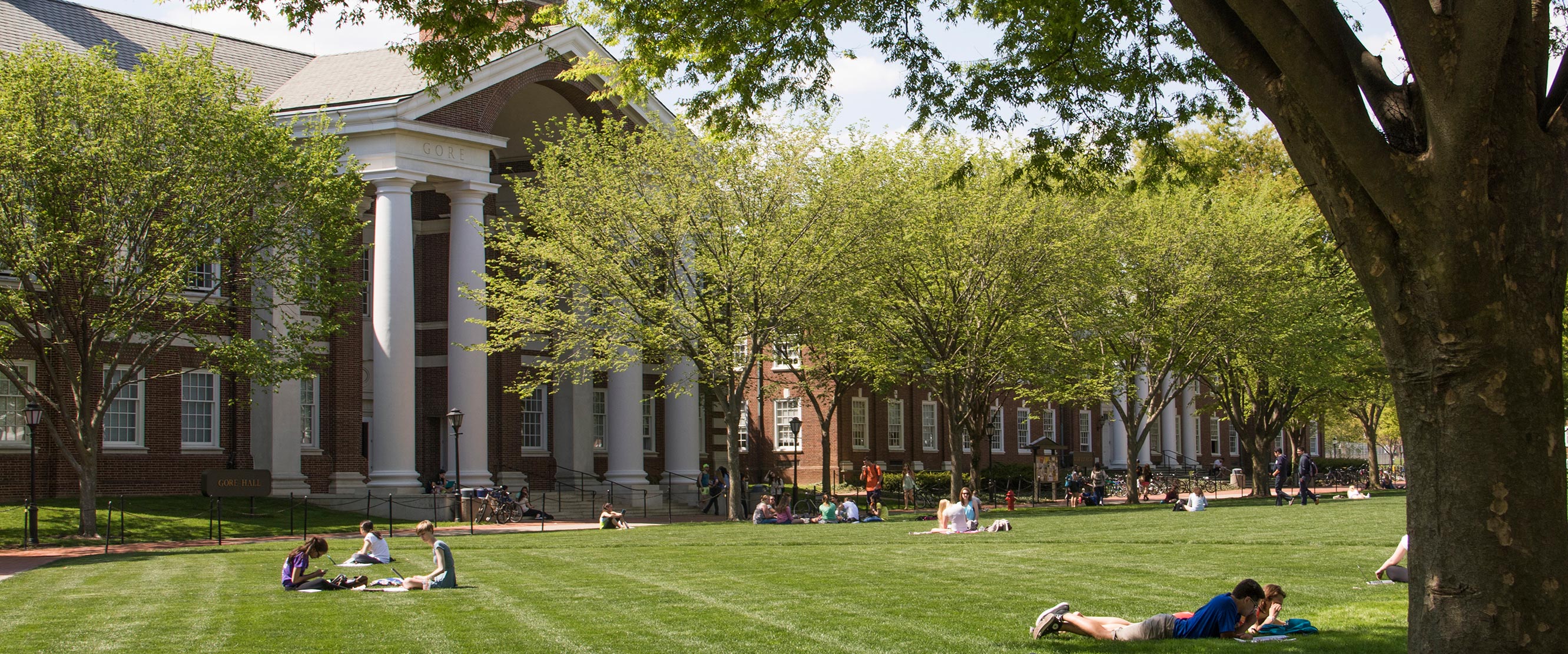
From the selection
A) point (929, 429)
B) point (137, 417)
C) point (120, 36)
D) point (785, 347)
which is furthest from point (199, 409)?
point (929, 429)

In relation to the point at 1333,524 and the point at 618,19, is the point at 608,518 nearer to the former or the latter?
the point at 1333,524

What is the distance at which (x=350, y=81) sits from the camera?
120ft

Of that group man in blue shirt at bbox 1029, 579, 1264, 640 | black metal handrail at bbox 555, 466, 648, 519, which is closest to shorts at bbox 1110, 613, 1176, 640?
man in blue shirt at bbox 1029, 579, 1264, 640

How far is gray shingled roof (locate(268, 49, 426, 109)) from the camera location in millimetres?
34500

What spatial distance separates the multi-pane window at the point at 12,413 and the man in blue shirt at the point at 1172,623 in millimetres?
27456

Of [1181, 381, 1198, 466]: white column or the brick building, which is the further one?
[1181, 381, 1198, 466]: white column

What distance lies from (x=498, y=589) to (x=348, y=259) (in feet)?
51.1

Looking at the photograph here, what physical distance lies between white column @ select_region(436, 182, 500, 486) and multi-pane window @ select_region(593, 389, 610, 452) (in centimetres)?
955

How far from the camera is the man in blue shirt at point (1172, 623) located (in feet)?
32.1

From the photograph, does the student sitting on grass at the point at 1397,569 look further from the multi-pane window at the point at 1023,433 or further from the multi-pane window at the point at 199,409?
the multi-pane window at the point at 1023,433

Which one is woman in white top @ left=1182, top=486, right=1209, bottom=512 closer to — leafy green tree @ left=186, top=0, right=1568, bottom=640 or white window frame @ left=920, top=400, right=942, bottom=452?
white window frame @ left=920, top=400, right=942, bottom=452

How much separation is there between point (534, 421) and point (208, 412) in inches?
427

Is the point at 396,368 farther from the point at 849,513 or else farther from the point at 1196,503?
the point at 1196,503

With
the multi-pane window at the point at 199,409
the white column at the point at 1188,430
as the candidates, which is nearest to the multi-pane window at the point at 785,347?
the multi-pane window at the point at 199,409
